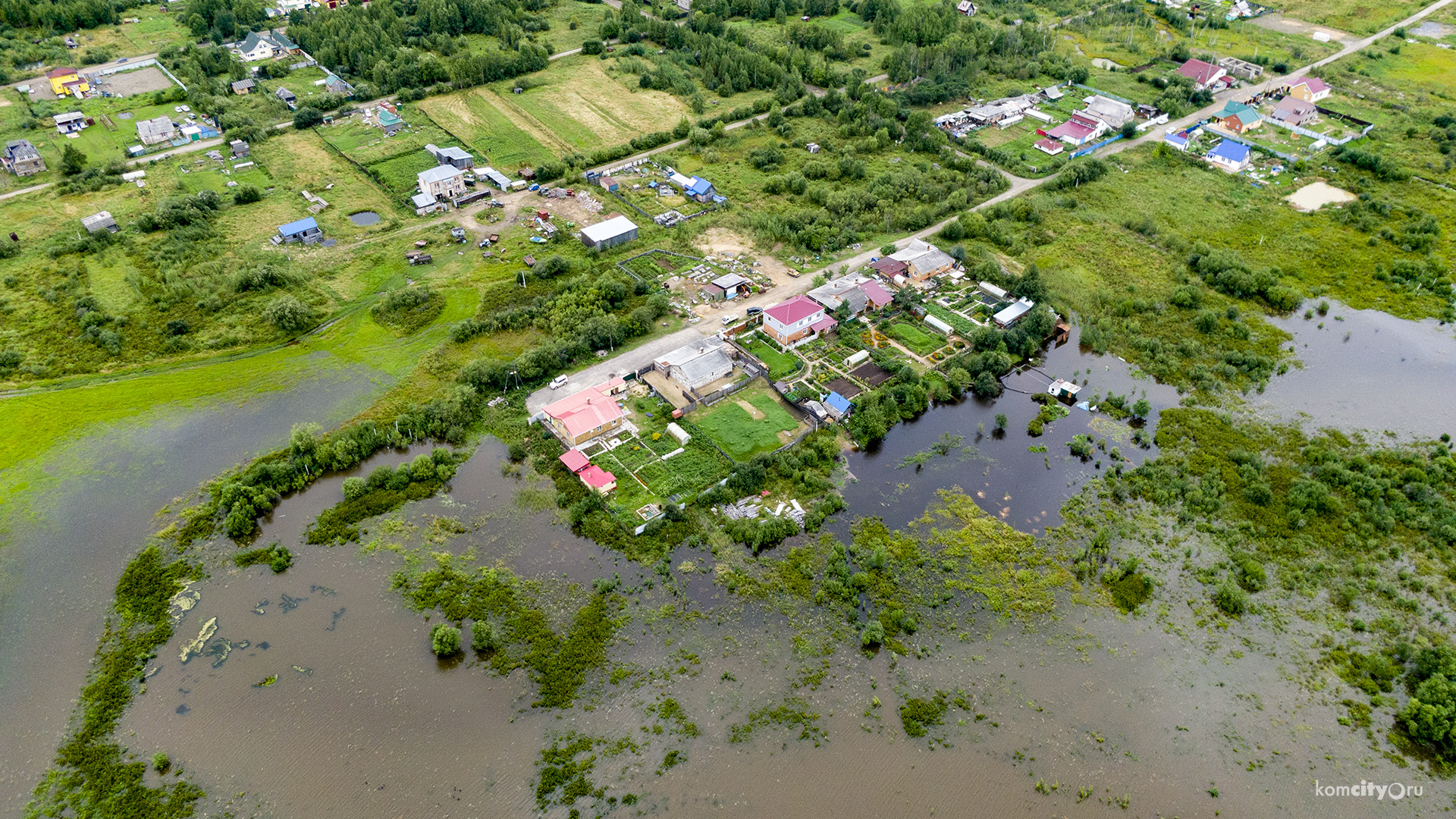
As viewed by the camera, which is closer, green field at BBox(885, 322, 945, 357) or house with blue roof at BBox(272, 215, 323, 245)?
green field at BBox(885, 322, 945, 357)

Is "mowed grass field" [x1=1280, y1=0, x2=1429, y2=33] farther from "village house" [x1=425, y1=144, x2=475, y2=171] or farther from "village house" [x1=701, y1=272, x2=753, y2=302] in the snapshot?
"village house" [x1=425, y1=144, x2=475, y2=171]

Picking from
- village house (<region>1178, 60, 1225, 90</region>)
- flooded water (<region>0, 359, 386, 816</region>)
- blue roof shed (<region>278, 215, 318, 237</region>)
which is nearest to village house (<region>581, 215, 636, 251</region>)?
flooded water (<region>0, 359, 386, 816</region>)

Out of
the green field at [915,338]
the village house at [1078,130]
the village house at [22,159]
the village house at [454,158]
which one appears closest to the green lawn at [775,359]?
the green field at [915,338]

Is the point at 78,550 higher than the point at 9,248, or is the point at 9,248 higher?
the point at 9,248

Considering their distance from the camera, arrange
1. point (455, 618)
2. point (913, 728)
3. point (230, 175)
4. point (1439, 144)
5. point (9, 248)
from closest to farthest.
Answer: point (913, 728)
point (455, 618)
point (9, 248)
point (230, 175)
point (1439, 144)

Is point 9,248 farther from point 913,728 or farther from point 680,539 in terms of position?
point 913,728

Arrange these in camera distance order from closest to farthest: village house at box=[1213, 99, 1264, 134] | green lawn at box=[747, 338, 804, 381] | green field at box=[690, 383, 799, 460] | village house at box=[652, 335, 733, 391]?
green field at box=[690, 383, 799, 460] < village house at box=[652, 335, 733, 391] < green lawn at box=[747, 338, 804, 381] < village house at box=[1213, 99, 1264, 134]

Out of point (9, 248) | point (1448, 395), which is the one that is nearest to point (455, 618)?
point (9, 248)
